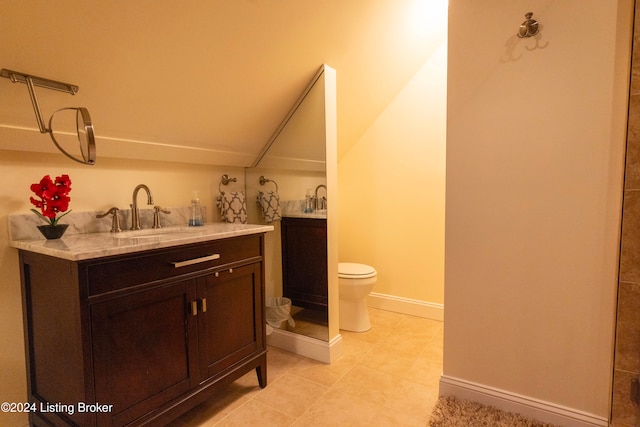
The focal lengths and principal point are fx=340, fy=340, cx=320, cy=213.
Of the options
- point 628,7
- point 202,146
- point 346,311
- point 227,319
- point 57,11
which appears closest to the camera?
point 57,11

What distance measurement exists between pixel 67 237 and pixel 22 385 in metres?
0.65

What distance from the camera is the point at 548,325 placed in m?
1.48

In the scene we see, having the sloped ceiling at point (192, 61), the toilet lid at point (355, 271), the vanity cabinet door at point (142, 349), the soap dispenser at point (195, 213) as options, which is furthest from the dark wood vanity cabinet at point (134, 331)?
the toilet lid at point (355, 271)

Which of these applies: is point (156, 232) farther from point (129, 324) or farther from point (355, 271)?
point (355, 271)

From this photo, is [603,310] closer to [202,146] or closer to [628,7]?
[628,7]

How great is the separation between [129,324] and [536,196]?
68.2 inches

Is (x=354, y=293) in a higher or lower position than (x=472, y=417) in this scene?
higher

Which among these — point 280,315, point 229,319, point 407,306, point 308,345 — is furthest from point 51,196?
point 407,306

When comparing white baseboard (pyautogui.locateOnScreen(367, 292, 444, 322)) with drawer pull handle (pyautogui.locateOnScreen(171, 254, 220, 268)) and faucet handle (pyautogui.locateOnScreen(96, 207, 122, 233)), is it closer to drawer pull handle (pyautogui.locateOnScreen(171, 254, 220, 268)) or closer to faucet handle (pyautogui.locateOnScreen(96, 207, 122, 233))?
drawer pull handle (pyautogui.locateOnScreen(171, 254, 220, 268))

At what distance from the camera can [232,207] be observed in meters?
2.18

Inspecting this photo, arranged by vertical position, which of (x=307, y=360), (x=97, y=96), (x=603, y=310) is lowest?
(x=307, y=360)

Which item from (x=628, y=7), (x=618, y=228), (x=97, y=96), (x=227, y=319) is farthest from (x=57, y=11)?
(x=618, y=228)

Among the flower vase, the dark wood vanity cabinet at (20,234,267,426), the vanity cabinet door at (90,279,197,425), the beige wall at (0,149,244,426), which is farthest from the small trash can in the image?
the flower vase

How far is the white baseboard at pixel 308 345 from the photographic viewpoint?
211cm
